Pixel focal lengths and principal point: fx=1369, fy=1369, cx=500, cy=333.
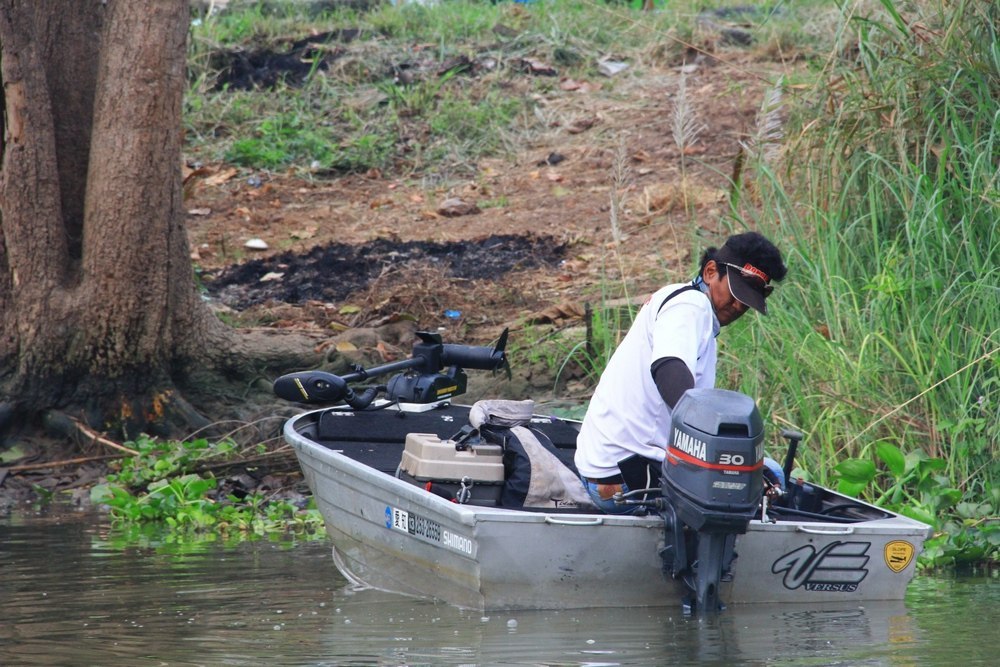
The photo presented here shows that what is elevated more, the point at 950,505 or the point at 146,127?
the point at 146,127

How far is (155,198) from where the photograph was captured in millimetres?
8570

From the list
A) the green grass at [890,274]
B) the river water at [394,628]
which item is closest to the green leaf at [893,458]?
the green grass at [890,274]

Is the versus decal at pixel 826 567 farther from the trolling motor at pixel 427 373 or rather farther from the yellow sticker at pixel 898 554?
the trolling motor at pixel 427 373

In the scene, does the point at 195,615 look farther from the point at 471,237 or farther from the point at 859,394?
the point at 471,237

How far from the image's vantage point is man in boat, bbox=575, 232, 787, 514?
5.12 metres

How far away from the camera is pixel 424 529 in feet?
17.7

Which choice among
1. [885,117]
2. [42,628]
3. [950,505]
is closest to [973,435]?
[950,505]

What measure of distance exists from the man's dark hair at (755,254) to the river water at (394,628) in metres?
1.32

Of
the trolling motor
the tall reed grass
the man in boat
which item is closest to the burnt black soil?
the tall reed grass

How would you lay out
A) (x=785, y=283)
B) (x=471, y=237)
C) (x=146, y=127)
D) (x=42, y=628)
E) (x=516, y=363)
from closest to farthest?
(x=42, y=628)
(x=785, y=283)
(x=146, y=127)
(x=516, y=363)
(x=471, y=237)

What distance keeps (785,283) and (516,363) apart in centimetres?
240

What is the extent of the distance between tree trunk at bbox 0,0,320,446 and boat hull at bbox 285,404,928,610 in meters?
3.55

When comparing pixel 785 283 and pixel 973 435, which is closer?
pixel 973 435

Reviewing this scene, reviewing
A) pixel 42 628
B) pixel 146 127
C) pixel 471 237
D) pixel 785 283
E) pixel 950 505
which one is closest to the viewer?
pixel 42 628
